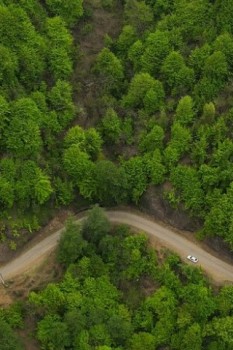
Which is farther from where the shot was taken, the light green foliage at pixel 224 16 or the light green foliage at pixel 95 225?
the light green foliage at pixel 224 16

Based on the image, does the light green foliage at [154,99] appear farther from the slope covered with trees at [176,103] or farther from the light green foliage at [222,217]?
the light green foliage at [222,217]

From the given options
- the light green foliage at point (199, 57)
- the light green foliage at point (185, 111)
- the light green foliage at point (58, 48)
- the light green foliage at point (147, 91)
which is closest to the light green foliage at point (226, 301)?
the light green foliage at point (185, 111)

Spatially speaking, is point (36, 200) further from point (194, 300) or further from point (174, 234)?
point (194, 300)

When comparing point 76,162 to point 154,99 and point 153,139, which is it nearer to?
point 153,139

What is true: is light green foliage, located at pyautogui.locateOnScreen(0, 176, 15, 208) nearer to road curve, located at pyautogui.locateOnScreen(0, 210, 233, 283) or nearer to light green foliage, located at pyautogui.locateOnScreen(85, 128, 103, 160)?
road curve, located at pyautogui.locateOnScreen(0, 210, 233, 283)

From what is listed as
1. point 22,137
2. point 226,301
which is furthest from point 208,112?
point 22,137

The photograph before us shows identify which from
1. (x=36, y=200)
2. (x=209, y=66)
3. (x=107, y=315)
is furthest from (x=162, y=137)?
(x=107, y=315)
